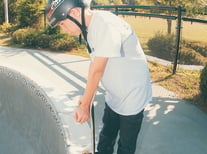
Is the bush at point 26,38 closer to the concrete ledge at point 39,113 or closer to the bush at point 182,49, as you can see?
the concrete ledge at point 39,113

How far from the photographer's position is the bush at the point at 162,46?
1253cm

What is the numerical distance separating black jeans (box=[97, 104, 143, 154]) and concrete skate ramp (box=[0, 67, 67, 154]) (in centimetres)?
84

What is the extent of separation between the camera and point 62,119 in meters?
4.75

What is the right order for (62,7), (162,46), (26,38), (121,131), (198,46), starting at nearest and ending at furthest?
1. (62,7)
2. (121,131)
3. (26,38)
4. (198,46)
5. (162,46)

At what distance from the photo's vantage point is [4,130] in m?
5.43

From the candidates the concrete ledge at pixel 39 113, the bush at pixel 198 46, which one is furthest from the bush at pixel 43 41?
the bush at pixel 198 46

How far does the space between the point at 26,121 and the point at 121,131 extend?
285 cm

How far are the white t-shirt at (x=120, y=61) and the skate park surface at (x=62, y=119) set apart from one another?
1.47 metres

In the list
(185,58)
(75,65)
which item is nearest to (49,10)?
(75,65)

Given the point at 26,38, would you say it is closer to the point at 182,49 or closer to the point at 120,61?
the point at 182,49

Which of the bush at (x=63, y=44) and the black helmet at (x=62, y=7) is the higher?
the black helmet at (x=62, y=7)

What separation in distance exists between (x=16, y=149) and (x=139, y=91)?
2.92 m

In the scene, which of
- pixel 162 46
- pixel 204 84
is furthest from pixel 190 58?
pixel 204 84

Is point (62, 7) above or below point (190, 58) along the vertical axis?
above
